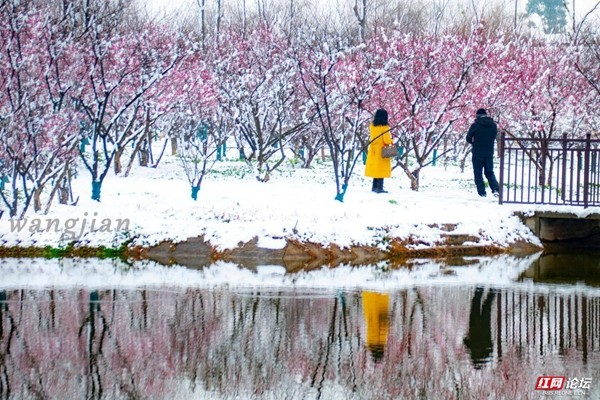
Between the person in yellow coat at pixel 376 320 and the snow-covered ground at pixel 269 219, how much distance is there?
4.17 metres

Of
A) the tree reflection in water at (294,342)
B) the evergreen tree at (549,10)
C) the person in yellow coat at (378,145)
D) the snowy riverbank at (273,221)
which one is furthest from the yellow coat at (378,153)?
the evergreen tree at (549,10)

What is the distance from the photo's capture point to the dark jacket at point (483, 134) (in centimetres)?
1973

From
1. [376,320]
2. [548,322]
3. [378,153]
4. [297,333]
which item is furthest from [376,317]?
[378,153]

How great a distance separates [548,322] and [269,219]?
690cm

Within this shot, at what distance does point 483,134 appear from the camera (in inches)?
782

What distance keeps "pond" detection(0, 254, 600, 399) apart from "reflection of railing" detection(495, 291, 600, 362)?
A: 0.07 feet

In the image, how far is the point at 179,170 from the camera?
29.5 meters

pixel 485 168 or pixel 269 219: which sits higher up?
pixel 485 168

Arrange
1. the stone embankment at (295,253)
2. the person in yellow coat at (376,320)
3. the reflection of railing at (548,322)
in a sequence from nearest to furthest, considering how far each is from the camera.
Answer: the person in yellow coat at (376,320)
the reflection of railing at (548,322)
the stone embankment at (295,253)

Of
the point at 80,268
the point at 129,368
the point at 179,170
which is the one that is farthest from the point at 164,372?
the point at 179,170

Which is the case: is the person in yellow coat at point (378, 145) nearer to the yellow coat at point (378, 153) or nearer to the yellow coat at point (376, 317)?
the yellow coat at point (378, 153)

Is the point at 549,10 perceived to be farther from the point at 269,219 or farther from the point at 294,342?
the point at 294,342

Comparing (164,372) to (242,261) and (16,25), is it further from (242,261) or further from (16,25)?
(16,25)

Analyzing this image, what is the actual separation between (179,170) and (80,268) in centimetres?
1411
